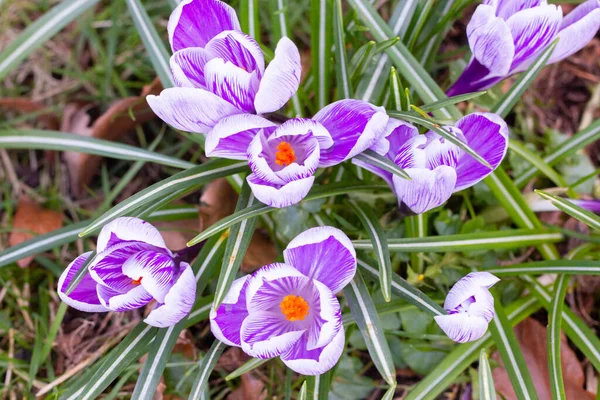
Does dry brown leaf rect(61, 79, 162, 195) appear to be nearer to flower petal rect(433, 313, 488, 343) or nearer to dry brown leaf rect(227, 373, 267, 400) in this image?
dry brown leaf rect(227, 373, 267, 400)

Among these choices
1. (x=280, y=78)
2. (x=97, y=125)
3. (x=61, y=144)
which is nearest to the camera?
(x=280, y=78)

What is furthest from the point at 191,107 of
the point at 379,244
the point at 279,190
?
the point at 379,244

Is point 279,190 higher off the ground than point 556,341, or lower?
higher

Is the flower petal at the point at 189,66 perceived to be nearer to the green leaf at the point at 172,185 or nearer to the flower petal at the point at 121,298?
the green leaf at the point at 172,185

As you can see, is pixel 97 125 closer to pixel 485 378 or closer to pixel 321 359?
pixel 321 359

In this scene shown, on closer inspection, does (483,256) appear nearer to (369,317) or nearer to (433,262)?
(433,262)

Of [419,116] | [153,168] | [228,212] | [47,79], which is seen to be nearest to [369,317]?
[419,116]

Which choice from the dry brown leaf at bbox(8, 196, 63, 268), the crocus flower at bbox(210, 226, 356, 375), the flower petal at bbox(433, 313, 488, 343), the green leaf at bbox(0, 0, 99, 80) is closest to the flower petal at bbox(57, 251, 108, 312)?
the crocus flower at bbox(210, 226, 356, 375)
